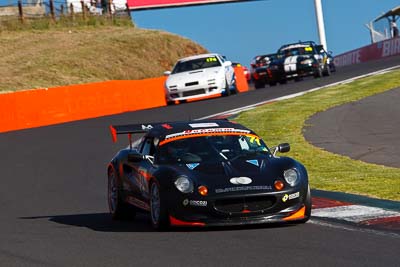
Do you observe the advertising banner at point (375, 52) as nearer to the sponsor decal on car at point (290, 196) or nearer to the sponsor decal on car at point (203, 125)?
the sponsor decal on car at point (203, 125)

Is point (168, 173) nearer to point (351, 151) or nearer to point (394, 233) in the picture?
point (394, 233)

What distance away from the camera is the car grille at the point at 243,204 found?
1032cm

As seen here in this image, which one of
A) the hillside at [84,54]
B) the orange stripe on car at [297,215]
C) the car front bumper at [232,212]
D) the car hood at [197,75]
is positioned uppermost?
the hillside at [84,54]

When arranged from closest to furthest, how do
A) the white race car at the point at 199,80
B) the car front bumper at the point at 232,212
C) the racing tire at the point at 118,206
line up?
the car front bumper at the point at 232,212, the racing tire at the point at 118,206, the white race car at the point at 199,80

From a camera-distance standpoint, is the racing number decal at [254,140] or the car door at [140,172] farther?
the racing number decal at [254,140]

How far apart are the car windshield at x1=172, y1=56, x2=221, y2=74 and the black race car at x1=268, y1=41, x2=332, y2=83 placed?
16.5 feet

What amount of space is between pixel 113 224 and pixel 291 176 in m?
2.19

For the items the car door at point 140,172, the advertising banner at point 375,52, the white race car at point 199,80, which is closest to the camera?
the car door at point 140,172

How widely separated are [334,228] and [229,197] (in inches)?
38.7

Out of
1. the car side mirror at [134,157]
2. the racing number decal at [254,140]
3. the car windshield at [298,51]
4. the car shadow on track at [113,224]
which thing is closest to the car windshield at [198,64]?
the car windshield at [298,51]

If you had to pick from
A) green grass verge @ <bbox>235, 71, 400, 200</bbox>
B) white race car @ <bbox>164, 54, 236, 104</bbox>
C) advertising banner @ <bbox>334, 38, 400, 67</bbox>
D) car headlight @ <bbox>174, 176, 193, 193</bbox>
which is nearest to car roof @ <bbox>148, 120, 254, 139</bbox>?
car headlight @ <bbox>174, 176, 193, 193</bbox>

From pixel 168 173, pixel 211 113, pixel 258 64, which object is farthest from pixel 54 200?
pixel 258 64

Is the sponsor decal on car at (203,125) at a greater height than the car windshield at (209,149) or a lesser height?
greater

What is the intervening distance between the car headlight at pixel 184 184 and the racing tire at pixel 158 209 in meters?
0.19
